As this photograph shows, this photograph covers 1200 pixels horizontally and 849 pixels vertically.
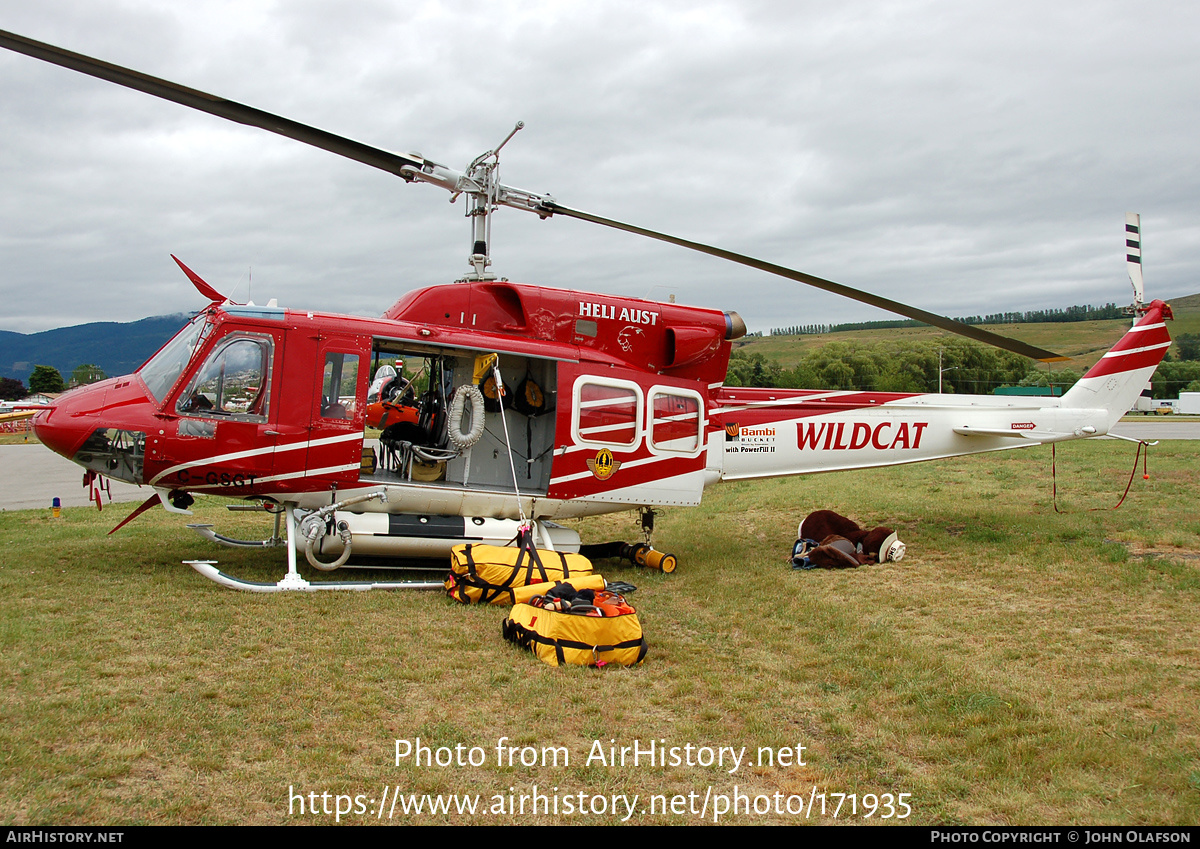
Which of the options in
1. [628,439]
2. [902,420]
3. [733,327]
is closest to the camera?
[628,439]

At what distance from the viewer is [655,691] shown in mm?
5566

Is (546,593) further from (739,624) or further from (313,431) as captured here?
(313,431)

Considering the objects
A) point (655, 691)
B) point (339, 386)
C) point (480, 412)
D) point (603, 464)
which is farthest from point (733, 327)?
point (655, 691)

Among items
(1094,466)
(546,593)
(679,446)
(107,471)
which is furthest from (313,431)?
(1094,466)

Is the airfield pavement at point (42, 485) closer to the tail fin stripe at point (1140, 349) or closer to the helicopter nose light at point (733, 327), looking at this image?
the helicopter nose light at point (733, 327)

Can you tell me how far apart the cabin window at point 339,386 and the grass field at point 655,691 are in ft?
6.57

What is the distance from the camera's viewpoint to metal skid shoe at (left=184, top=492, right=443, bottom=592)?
7633 mm

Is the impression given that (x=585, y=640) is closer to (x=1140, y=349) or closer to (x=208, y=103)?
(x=208, y=103)

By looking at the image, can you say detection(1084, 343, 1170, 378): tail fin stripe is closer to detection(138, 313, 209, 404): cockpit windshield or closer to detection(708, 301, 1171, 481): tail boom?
detection(708, 301, 1171, 481): tail boom

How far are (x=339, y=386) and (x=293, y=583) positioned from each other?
2189 millimetres

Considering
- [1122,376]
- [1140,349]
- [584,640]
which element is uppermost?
[1140,349]

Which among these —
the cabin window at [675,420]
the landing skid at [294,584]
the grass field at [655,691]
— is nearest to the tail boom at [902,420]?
the cabin window at [675,420]

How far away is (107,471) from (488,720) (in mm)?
5457

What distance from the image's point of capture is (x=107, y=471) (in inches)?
307
